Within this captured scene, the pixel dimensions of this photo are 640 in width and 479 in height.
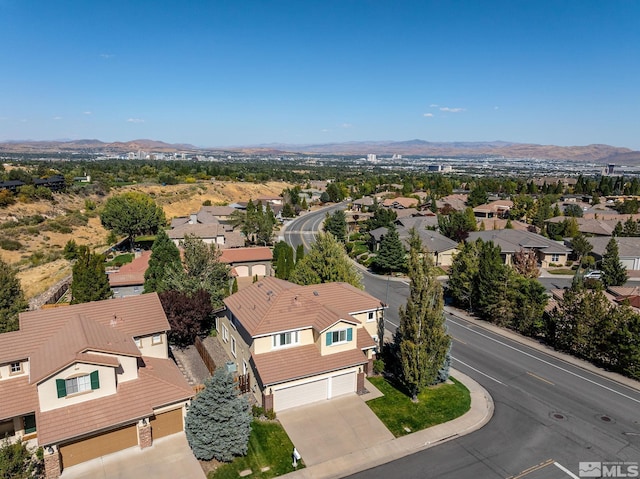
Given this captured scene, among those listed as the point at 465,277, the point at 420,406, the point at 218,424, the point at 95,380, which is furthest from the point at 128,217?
the point at 420,406

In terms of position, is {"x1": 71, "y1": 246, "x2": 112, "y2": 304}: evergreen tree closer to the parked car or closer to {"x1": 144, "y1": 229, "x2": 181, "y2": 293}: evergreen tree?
{"x1": 144, "y1": 229, "x2": 181, "y2": 293}: evergreen tree

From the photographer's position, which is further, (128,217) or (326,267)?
(128,217)

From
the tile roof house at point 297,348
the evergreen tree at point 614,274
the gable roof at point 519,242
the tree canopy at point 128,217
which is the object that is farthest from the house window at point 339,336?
the tree canopy at point 128,217

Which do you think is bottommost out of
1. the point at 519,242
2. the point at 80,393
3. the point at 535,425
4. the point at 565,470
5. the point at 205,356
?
the point at 535,425

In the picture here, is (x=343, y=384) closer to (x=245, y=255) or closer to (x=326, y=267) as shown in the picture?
(x=326, y=267)

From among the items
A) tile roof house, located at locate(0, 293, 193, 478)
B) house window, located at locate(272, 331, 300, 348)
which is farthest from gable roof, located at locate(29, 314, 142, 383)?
house window, located at locate(272, 331, 300, 348)

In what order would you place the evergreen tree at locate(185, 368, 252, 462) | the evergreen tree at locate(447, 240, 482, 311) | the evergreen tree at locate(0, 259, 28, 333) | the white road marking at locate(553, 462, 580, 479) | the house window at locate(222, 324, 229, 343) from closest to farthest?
the white road marking at locate(553, 462, 580, 479) < the evergreen tree at locate(185, 368, 252, 462) < the evergreen tree at locate(0, 259, 28, 333) < the house window at locate(222, 324, 229, 343) < the evergreen tree at locate(447, 240, 482, 311)
